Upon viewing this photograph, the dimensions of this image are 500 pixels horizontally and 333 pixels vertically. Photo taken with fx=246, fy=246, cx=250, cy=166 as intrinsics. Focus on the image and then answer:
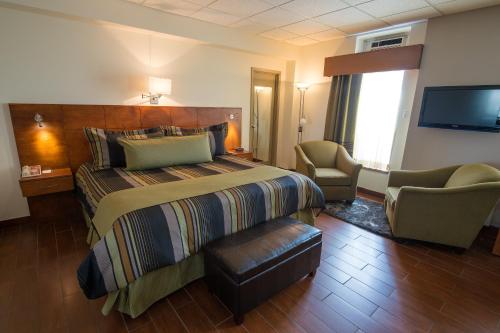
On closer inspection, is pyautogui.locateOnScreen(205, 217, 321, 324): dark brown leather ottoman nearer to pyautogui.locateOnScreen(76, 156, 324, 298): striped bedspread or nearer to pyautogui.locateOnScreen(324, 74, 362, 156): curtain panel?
pyautogui.locateOnScreen(76, 156, 324, 298): striped bedspread

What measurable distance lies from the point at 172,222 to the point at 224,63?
316cm

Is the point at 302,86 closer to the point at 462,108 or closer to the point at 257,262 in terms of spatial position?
the point at 462,108

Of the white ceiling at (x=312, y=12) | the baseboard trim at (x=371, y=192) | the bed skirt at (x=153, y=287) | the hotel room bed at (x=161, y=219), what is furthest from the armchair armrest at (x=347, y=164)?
the bed skirt at (x=153, y=287)

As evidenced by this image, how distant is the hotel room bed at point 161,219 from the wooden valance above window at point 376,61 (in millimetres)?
2326

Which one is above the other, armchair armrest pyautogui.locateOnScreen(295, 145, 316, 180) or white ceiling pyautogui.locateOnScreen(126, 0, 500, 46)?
white ceiling pyautogui.locateOnScreen(126, 0, 500, 46)

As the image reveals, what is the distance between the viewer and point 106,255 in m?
1.44

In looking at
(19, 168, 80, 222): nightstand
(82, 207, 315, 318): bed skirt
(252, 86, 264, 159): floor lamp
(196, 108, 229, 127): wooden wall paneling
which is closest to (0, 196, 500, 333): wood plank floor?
(82, 207, 315, 318): bed skirt

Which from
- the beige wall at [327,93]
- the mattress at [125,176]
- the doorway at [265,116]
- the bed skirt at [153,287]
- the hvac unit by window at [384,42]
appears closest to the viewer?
the bed skirt at [153,287]

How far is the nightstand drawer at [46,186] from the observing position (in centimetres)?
245

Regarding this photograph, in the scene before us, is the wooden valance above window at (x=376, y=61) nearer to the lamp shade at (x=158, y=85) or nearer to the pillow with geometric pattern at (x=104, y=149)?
the lamp shade at (x=158, y=85)

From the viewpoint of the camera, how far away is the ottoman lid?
60.9 inches

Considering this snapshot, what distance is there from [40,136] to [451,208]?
4.29 m

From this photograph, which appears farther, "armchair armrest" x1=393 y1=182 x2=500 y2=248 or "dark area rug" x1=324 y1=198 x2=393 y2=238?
"dark area rug" x1=324 y1=198 x2=393 y2=238

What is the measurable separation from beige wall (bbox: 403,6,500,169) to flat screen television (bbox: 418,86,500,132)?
0.40 ft
